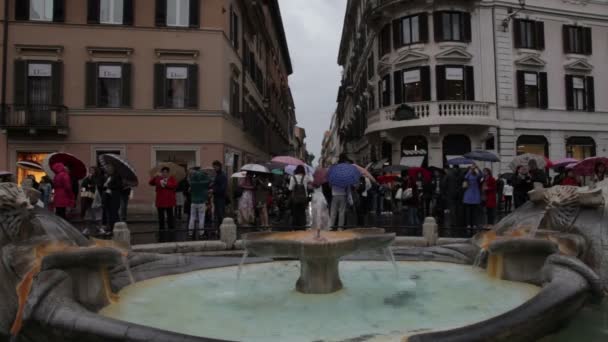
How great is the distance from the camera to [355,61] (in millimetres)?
46594

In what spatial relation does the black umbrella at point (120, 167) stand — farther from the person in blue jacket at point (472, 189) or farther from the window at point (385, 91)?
the window at point (385, 91)

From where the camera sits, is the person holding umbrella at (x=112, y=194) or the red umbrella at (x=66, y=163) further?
the red umbrella at (x=66, y=163)

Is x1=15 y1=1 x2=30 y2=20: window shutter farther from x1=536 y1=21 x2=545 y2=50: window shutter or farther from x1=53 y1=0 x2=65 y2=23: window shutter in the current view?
x1=536 y1=21 x2=545 y2=50: window shutter

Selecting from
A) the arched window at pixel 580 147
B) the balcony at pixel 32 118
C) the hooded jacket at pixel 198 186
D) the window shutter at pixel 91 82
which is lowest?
the hooded jacket at pixel 198 186

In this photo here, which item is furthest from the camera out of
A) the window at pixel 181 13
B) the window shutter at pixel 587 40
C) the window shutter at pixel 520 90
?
the window shutter at pixel 587 40

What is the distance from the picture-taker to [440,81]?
2616cm

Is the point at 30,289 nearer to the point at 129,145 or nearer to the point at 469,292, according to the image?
the point at 469,292

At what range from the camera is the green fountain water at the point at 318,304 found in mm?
4180

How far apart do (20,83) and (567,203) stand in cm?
2281

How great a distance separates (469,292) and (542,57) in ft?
87.3

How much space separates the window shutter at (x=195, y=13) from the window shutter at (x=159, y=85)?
2.58 metres

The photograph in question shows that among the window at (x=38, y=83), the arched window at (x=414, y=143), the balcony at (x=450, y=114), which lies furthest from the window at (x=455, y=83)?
the window at (x=38, y=83)

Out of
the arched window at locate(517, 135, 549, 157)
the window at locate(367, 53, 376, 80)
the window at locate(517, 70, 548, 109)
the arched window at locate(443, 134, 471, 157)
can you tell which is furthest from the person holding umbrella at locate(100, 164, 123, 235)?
the window at locate(367, 53, 376, 80)

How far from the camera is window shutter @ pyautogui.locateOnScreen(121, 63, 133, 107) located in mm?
21609
